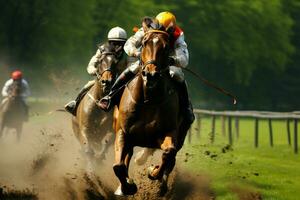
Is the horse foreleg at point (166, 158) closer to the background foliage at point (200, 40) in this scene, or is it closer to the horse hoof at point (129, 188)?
the horse hoof at point (129, 188)

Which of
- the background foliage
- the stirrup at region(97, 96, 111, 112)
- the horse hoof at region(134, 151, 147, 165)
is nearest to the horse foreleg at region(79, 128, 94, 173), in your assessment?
the horse hoof at region(134, 151, 147, 165)

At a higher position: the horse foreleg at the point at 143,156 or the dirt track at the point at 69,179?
the horse foreleg at the point at 143,156

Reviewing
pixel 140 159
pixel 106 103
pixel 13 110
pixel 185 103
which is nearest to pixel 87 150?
pixel 140 159

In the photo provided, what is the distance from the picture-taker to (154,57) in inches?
401

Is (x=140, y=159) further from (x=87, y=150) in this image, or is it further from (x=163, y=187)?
(x=163, y=187)

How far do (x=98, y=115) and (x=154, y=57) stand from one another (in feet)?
14.8

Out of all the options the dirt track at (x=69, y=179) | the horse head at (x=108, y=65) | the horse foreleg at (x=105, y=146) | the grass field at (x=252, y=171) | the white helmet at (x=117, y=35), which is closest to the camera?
the dirt track at (x=69, y=179)

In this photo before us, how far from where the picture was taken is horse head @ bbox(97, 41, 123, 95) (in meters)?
13.7

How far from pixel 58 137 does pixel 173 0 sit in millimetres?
47864

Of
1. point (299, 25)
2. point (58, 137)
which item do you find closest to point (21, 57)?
point (299, 25)

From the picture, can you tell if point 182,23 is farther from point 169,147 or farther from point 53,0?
point 169,147

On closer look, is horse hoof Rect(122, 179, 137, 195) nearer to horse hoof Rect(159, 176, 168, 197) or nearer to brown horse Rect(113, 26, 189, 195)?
brown horse Rect(113, 26, 189, 195)

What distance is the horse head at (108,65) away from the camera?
13695mm

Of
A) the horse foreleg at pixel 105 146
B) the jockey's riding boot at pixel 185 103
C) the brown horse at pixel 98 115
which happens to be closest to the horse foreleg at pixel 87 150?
the brown horse at pixel 98 115
